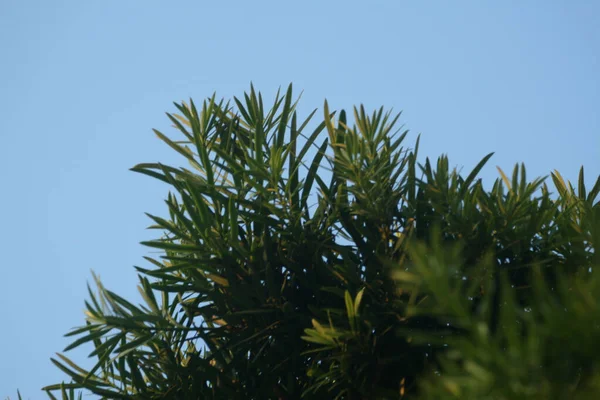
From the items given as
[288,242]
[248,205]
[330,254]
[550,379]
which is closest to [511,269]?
Answer: [330,254]

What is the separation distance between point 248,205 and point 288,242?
13cm

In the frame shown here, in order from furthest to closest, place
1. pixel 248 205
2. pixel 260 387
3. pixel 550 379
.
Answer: pixel 248 205
pixel 260 387
pixel 550 379

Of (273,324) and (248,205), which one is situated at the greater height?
(248,205)

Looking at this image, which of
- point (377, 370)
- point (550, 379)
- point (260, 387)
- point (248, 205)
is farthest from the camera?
point (248, 205)

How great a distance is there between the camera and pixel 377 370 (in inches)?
50.0

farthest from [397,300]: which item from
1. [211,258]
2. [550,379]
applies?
[550,379]

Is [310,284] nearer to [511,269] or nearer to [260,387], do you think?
[260,387]

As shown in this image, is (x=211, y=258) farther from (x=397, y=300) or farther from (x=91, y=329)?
(x=397, y=300)

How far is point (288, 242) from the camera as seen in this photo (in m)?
1.48

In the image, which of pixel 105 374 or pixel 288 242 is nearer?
pixel 288 242

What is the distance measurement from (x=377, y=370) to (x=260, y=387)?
0.89ft

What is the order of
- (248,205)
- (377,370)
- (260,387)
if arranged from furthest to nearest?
(248,205), (260,387), (377,370)

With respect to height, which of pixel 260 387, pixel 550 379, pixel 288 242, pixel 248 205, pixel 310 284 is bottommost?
pixel 550 379

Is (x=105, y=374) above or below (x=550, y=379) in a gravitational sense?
above
